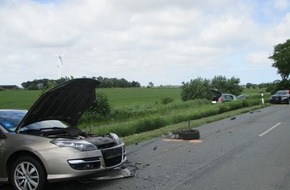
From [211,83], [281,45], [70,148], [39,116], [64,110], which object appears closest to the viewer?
[70,148]

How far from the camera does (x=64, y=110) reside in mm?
8492

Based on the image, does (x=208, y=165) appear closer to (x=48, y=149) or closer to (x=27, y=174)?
(x=48, y=149)

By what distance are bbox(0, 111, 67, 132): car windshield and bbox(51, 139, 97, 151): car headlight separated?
3.51 feet

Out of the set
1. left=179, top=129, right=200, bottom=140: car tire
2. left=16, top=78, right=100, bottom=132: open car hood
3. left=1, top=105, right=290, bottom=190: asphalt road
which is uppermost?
left=16, top=78, right=100, bottom=132: open car hood

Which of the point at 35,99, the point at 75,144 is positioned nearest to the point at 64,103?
the point at 75,144

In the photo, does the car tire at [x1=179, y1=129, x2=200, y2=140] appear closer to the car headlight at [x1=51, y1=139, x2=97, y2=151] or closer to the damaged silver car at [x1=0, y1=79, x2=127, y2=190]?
the damaged silver car at [x1=0, y1=79, x2=127, y2=190]

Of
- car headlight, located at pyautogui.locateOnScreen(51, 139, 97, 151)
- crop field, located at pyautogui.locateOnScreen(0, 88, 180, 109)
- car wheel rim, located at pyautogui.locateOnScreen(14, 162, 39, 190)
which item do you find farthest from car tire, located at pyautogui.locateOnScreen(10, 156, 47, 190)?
crop field, located at pyautogui.locateOnScreen(0, 88, 180, 109)

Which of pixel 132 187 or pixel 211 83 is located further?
pixel 211 83

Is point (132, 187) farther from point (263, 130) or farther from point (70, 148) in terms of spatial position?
point (263, 130)

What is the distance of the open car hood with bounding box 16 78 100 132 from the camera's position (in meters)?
7.30

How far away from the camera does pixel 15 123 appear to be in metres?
7.78

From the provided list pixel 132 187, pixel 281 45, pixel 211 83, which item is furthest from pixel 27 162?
pixel 281 45

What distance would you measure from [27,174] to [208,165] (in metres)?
3.94

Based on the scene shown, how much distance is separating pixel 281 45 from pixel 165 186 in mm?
69705
